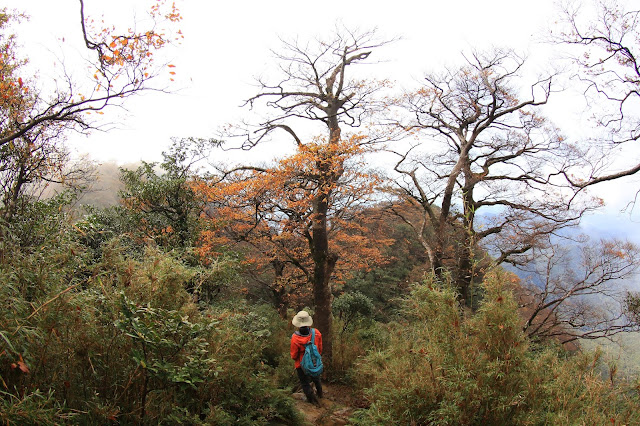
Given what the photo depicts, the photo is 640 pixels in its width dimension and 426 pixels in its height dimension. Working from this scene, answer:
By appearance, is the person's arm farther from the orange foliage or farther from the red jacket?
the orange foliage

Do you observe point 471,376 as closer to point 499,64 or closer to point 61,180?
point 61,180

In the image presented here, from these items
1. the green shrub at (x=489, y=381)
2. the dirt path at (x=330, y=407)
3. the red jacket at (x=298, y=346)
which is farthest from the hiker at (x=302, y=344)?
the green shrub at (x=489, y=381)

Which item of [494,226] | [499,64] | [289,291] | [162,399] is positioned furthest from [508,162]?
[162,399]

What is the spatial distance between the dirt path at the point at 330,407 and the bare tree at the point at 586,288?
14.3ft

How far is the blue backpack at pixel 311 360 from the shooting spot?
5.36m

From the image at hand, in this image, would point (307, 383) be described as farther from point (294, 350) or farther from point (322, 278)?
point (322, 278)

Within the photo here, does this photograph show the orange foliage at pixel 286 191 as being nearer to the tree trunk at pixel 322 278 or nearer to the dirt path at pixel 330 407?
the tree trunk at pixel 322 278

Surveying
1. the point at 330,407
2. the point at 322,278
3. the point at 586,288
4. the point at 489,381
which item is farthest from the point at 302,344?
the point at 586,288

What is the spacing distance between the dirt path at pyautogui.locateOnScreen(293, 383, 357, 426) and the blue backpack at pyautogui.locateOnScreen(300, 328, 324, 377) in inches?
19.4

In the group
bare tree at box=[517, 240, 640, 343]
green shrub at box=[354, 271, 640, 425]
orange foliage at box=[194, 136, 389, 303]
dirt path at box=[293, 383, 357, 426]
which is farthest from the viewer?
bare tree at box=[517, 240, 640, 343]

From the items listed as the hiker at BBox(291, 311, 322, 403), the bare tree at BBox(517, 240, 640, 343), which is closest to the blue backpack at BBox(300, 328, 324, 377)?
the hiker at BBox(291, 311, 322, 403)

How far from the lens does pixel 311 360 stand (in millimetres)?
5395

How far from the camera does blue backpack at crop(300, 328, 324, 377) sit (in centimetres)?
536

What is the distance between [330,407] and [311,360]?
78 cm
